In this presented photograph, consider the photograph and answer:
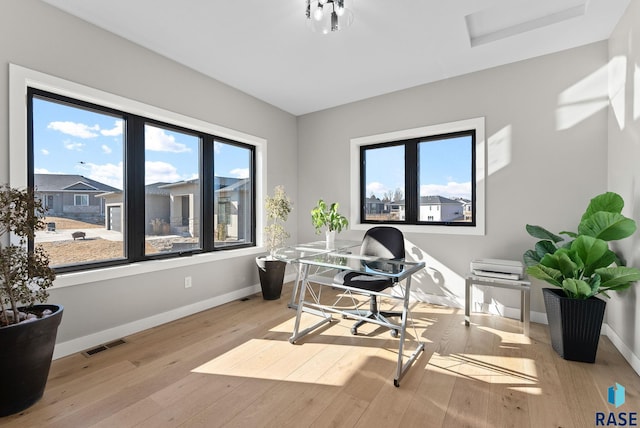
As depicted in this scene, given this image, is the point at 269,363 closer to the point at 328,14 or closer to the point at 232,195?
the point at 232,195

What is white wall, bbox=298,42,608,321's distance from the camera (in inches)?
111

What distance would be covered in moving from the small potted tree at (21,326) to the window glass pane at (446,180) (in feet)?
12.2

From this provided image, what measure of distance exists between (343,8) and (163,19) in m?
1.54

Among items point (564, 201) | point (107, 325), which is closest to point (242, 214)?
point (107, 325)

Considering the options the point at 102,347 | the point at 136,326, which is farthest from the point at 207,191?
the point at 102,347

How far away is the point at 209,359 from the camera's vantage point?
2.33m

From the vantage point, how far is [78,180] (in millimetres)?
2564

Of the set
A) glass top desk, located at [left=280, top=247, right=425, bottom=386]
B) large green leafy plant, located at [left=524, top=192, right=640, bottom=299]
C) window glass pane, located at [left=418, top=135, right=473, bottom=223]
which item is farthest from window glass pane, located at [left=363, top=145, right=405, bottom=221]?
large green leafy plant, located at [left=524, top=192, right=640, bottom=299]

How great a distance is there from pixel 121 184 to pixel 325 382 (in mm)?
2574

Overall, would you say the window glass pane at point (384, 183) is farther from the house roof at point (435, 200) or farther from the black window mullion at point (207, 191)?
the black window mullion at point (207, 191)

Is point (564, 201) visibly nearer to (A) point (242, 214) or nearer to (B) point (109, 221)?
(A) point (242, 214)

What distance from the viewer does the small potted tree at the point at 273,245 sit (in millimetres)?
3732

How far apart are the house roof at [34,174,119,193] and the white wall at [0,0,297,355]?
0.26 metres

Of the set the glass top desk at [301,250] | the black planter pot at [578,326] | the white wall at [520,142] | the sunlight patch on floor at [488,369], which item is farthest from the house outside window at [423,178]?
the sunlight patch on floor at [488,369]
